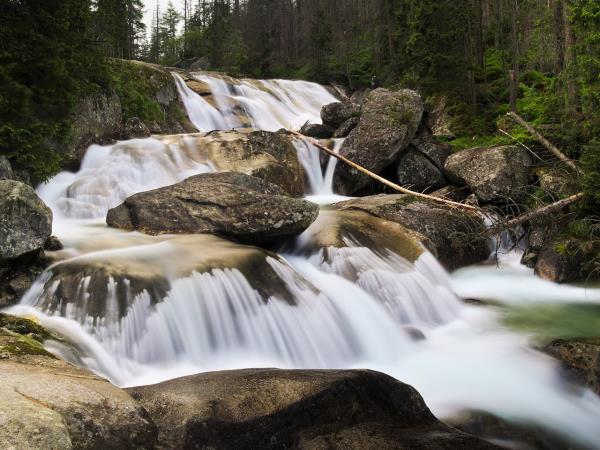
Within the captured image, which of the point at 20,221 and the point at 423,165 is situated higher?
the point at 423,165

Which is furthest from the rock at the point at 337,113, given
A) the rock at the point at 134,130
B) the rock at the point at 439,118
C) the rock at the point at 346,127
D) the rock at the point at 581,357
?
the rock at the point at 581,357

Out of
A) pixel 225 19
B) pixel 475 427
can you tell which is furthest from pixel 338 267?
pixel 225 19

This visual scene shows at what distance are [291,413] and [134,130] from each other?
13574 millimetres

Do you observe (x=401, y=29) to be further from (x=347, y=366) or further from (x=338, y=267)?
(x=347, y=366)

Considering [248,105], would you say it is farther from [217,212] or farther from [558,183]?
[217,212]

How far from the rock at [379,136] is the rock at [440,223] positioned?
2.79 metres

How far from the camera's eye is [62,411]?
2.77 metres

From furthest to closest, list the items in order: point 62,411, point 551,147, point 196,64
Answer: point 196,64, point 551,147, point 62,411

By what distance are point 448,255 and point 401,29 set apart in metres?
16.4

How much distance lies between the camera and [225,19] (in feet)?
148

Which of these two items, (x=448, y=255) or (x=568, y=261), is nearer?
(x=568, y=261)

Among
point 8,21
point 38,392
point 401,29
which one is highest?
point 401,29

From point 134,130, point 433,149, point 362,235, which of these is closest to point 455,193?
point 433,149

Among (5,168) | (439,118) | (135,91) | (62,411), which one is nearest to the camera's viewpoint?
(62,411)
